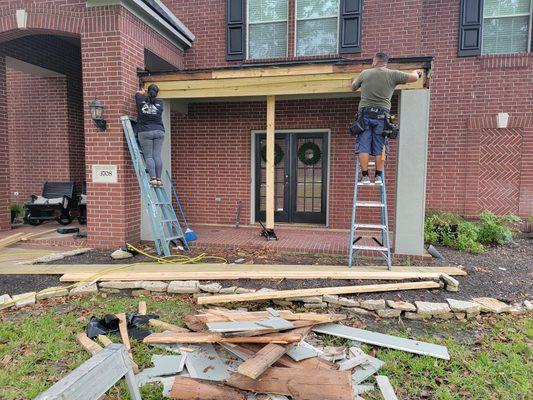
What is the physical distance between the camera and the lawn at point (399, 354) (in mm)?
2801

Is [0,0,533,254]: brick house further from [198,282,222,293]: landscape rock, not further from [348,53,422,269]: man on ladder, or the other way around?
[198,282,222,293]: landscape rock

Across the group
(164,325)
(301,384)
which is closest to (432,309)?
(301,384)

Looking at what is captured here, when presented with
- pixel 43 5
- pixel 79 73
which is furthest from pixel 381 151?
pixel 79 73

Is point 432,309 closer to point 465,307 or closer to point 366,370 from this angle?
point 465,307

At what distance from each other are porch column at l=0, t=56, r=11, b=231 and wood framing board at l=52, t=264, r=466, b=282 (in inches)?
110

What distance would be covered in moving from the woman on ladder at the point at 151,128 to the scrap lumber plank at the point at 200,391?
13.6ft

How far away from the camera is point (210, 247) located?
6.50 m

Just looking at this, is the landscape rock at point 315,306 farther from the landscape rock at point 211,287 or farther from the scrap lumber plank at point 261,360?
the scrap lumber plank at point 261,360

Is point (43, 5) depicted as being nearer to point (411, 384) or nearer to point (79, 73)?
point (79, 73)

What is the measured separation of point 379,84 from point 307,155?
344 centimetres

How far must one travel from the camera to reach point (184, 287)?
4629 millimetres

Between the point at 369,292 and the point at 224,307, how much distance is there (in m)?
1.75

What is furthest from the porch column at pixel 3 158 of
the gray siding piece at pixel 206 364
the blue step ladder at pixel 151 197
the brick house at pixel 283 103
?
the gray siding piece at pixel 206 364

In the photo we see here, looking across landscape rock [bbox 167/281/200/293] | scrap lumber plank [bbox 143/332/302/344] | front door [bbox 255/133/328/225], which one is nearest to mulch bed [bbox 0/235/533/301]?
landscape rock [bbox 167/281/200/293]
